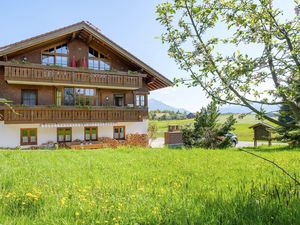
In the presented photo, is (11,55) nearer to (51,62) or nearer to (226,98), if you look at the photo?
(51,62)

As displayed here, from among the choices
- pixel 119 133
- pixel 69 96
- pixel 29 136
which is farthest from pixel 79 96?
pixel 29 136

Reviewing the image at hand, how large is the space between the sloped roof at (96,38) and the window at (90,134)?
691 cm

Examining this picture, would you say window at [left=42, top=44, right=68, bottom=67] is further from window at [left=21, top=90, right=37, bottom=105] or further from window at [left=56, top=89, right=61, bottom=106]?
window at [left=21, top=90, right=37, bottom=105]

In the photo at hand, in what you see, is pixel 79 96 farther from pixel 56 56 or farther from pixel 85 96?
pixel 56 56

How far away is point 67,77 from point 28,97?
10.8 feet

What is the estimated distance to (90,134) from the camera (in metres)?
24.7

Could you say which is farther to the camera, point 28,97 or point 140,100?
point 140,100

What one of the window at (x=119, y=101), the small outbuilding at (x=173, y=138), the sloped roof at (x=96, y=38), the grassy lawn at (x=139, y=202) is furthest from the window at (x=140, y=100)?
the grassy lawn at (x=139, y=202)

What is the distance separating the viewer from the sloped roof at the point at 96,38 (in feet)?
66.7

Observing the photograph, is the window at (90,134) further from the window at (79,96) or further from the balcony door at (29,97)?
the balcony door at (29,97)

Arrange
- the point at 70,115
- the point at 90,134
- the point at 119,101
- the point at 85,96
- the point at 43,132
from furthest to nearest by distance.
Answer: the point at 119,101, the point at 90,134, the point at 85,96, the point at 70,115, the point at 43,132

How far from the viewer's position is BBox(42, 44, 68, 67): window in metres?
23.0

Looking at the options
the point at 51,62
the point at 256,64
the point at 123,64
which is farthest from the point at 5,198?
the point at 123,64

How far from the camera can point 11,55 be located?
70.5 ft
